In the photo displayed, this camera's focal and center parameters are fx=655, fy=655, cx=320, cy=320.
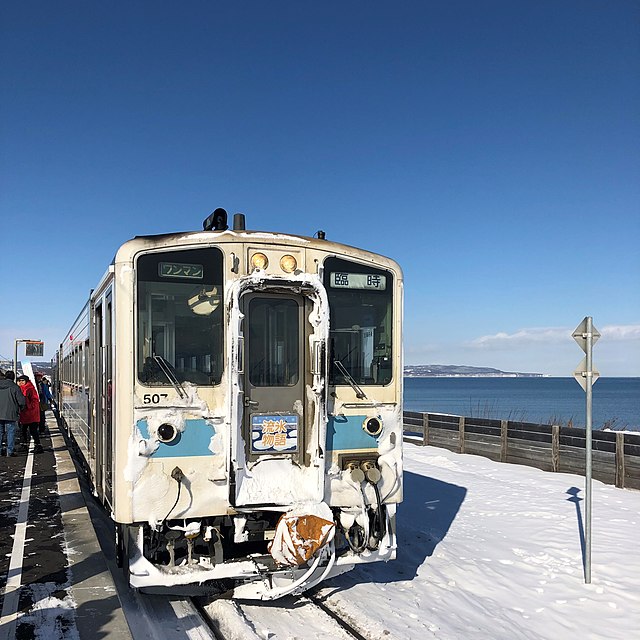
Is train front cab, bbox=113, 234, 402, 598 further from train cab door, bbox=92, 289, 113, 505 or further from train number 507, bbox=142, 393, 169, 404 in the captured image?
train cab door, bbox=92, 289, 113, 505

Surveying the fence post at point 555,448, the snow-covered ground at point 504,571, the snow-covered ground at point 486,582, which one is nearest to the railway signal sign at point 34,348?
the snow-covered ground at point 504,571

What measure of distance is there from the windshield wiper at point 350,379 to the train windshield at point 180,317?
111cm

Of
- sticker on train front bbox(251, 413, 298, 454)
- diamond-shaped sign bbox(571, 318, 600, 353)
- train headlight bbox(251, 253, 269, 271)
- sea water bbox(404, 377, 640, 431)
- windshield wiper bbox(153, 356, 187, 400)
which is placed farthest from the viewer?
sea water bbox(404, 377, 640, 431)

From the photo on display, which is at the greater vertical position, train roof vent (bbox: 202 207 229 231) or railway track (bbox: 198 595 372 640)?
train roof vent (bbox: 202 207 229 231)

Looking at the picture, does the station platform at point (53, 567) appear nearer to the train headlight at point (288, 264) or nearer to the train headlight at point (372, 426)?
the train headlight at point (372, 426)

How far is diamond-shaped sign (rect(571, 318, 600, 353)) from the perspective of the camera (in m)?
7.15

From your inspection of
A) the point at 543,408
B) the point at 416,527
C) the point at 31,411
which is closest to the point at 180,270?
the point at 416,527

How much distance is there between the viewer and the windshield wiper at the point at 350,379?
19.7 feet

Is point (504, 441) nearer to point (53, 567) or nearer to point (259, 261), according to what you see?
point (53, 567)

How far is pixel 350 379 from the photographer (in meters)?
6.03

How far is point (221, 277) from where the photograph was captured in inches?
222

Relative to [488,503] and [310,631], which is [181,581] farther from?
[488,503]

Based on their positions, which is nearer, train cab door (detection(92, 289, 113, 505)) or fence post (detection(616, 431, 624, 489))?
train cab door (detection(92, 289, 113, 505))

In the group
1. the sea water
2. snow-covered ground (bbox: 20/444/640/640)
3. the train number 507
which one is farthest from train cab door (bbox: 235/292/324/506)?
the sea water
